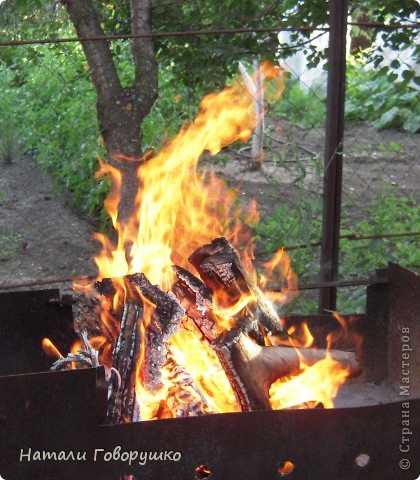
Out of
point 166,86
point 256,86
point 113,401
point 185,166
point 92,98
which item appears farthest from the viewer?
point 256,86

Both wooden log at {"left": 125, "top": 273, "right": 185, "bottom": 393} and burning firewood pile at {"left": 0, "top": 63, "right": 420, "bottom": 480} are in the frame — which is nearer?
burning firewood pile at {"left": 0, "top": 63, "right": 420, "bottom": 480}

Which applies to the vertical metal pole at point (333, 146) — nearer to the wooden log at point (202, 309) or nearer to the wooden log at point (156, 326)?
the wooden log at point (202, 309)

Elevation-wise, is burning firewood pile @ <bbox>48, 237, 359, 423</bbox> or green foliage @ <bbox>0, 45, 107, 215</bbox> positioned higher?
green foliage @ <bbox>0, 45, 107, 215</bbox>

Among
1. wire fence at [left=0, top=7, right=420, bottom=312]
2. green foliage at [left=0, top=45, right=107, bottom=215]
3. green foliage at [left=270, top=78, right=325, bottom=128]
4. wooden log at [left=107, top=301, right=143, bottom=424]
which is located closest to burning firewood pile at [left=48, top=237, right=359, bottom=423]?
wooden log at [left=107, top=301, right=143, bottom=424]

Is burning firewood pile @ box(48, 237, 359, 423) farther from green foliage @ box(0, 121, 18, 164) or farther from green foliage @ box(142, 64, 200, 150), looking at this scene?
green foliage @ box(0, 121, 18, 164)

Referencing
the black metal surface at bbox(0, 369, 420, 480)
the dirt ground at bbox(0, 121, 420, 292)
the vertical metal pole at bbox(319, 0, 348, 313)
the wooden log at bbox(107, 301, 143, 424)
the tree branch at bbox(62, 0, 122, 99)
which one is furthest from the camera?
the dirt ground at bbox(0, 121, 420, 292)

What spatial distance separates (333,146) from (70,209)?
2.29 meters

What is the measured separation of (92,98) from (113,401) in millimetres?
3076

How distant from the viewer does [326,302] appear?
12.0 feet

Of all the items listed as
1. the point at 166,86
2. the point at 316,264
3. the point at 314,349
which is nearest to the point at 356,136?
the point at 316,264

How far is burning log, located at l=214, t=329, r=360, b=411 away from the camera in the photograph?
253cm

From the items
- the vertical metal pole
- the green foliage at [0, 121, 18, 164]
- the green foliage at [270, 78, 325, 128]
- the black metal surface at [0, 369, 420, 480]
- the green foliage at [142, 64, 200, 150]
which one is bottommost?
the black metal surface at [0, 369, 420, 480]

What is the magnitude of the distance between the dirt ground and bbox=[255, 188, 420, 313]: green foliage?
184 mm

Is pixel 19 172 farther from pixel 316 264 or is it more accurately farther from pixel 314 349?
pixel 314 349
